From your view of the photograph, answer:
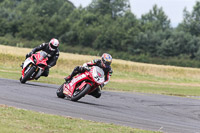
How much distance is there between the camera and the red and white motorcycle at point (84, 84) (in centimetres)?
1205

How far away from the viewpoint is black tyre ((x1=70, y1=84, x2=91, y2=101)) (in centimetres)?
1205

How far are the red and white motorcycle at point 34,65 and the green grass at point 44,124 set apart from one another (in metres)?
6.89

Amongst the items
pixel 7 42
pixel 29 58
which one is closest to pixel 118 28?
pixel 7 42

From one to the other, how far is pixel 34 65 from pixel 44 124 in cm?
838

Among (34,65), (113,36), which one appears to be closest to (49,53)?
(34,65)

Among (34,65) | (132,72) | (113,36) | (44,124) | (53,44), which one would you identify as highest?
(113,36)

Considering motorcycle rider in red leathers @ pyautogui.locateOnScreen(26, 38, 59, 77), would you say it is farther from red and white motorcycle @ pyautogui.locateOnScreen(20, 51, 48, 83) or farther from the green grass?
the green grass

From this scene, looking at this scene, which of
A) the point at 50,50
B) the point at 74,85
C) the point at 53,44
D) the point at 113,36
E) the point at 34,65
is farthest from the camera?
the point at 113,36

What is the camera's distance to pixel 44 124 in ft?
25.1

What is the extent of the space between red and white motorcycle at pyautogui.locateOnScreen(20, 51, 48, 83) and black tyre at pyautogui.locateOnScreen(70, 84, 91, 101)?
3846 millimetres

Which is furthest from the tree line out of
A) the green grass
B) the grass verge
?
the green grass

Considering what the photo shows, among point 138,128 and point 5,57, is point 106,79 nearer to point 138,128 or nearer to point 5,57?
point 138,128

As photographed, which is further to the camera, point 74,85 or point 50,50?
point 50,50

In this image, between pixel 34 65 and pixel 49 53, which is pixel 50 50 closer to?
pixel 49 53
